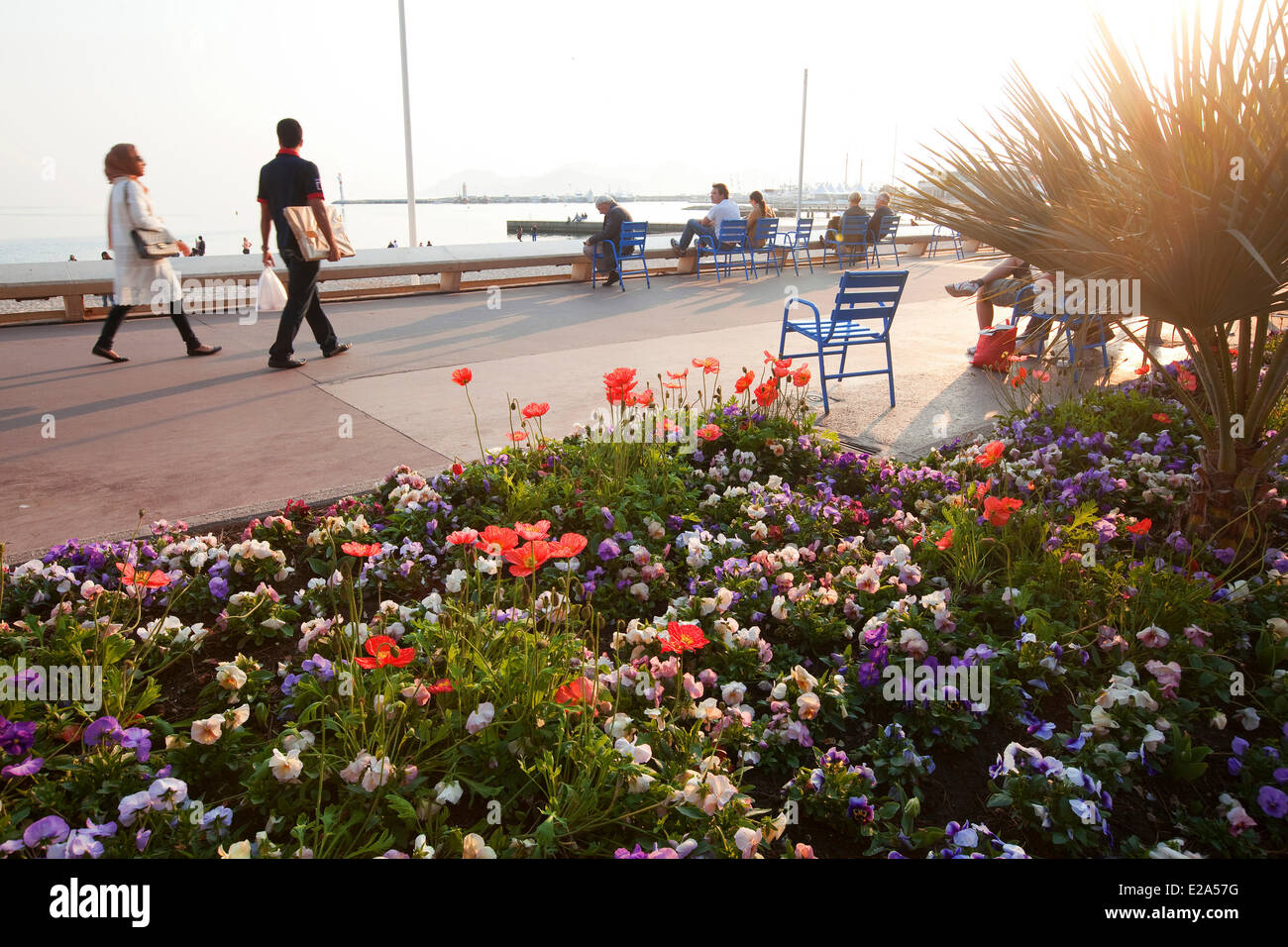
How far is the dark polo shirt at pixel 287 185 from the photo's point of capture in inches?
263

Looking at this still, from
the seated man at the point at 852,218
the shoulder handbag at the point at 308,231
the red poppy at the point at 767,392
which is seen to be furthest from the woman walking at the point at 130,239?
the seated man at the point at 852,218

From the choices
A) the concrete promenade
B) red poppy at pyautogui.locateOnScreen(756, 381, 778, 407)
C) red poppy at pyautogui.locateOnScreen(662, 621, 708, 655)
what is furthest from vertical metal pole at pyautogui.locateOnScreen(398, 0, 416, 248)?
red poppy at pyautogui.locateOnScreen(662, 621, 708, 655)

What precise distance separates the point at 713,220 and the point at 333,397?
946 cm

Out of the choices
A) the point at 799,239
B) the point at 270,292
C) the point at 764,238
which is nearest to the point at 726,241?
the point at 764,238

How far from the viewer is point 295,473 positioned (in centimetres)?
441

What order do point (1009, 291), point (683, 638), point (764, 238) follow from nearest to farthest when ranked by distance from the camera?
point (683, 638)
point (1009, 291)
point (764, 238)

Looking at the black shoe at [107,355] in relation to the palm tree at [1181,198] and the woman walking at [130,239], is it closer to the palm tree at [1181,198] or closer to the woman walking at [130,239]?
the woman walking at [130,239]

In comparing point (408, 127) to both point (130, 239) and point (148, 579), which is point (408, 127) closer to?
point (130, 239)

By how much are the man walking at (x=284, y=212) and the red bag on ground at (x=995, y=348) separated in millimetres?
5378

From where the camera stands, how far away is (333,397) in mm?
6098
